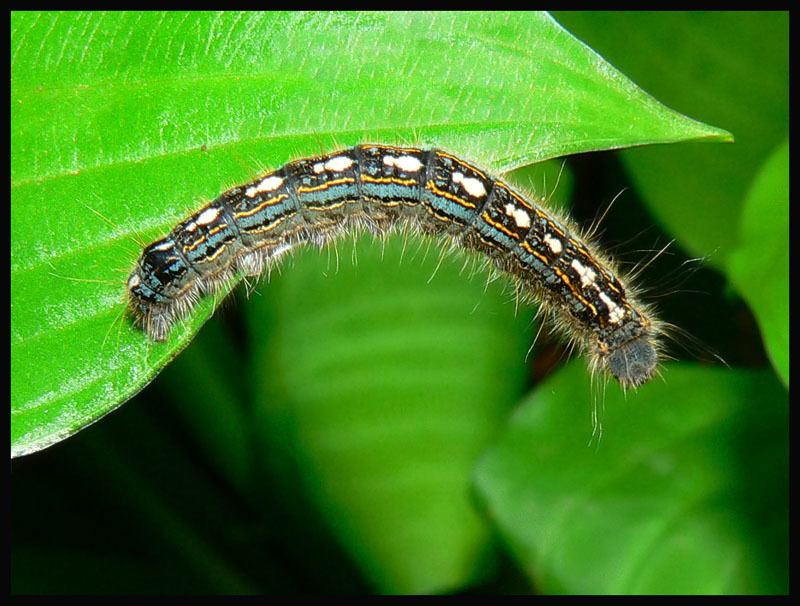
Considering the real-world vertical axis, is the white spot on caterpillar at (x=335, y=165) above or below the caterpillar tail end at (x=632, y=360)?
above

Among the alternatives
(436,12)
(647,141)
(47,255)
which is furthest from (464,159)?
(47,255)

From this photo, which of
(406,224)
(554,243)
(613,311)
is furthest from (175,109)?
(613,311)

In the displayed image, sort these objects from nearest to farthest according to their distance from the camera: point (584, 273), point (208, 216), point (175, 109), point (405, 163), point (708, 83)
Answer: point (175, 109) < point (208, 216) < point (405, 163) < point (584, 273) < point (708, 83)

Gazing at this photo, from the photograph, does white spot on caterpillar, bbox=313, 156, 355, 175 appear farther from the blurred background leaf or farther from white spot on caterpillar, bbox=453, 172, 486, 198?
white spot on caterpillar, bbox=453, 172, 486, 198

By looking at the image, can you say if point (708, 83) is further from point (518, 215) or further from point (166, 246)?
point (166, 246)

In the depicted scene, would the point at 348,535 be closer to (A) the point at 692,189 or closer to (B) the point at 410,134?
(B) the point at 410,134

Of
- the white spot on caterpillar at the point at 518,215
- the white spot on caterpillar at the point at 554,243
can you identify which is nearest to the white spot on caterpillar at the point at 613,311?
the white spot on caterpillar at the point at 554,243

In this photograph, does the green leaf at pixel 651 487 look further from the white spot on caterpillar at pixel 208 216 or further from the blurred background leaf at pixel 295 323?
the white spot on caterpillar at pixel 208 216

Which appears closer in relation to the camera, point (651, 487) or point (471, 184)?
point (471, 184)
